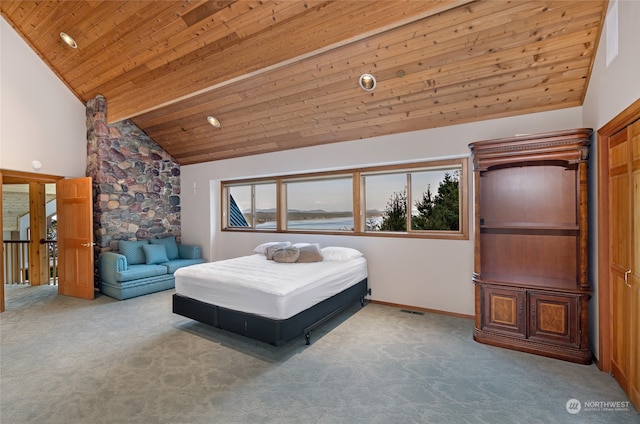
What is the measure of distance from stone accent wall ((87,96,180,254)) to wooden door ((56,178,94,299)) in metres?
0.33

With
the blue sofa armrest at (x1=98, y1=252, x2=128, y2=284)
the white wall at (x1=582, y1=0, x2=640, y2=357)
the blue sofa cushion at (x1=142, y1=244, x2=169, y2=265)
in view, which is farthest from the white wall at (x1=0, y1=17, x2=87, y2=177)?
the white wall at (x1=582, y1=0, x2=640, y2=357)

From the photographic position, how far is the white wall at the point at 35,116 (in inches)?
188

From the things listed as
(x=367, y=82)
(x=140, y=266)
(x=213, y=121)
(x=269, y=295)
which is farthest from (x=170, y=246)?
(x=367, y=82)

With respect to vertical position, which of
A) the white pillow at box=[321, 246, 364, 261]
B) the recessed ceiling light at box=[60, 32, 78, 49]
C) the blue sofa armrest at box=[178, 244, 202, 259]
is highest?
the recessed ceiling light at box=[60, 32, 78, 49]

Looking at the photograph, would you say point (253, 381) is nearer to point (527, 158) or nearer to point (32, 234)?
point (527, 158)

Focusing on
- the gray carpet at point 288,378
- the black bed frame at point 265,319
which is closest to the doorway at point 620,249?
the gray carpet at point 288,378

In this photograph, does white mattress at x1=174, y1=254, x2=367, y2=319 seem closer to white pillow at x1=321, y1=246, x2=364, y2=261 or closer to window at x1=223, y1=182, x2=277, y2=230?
white pillow at x1=321, y1=246, x2=364, y2=261

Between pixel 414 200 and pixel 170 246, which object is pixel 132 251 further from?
pixel 414 200

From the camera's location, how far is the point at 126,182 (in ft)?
19.4

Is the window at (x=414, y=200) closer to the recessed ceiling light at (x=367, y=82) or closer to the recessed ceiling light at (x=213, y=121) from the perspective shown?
the recessed ceiling light at (x=367, y=82)

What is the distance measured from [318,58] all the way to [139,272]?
14.2 feet

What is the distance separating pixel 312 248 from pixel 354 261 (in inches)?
24.2

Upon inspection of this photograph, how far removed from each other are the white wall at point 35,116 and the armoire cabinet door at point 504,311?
678 centimetres

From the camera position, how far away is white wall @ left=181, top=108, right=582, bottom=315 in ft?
12.1
